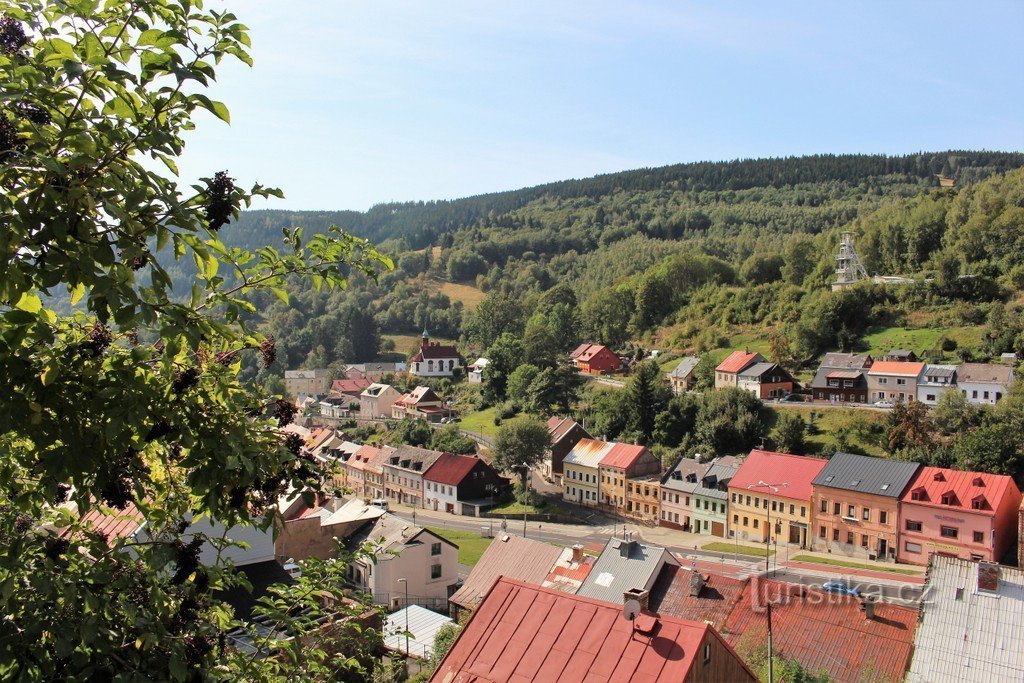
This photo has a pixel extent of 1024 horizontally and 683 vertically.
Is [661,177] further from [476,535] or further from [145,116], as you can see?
[145,116]

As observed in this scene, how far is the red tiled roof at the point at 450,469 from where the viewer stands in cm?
4830

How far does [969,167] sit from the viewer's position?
5054 inches

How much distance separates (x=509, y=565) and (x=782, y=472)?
59.6ft

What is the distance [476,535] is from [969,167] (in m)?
122

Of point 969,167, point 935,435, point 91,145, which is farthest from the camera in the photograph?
point 969,167

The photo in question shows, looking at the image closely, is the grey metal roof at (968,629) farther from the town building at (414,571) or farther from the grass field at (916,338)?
the grass field at (916,338)

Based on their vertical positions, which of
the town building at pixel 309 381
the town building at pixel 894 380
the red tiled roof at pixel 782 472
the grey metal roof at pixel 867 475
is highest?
the town building at pixel 894 380

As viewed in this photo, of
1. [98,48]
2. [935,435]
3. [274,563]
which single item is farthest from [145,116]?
[935,435]

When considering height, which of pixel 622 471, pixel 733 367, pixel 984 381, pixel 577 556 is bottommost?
pixel 622 471

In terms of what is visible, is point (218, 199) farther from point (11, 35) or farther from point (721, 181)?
point (721, 181)

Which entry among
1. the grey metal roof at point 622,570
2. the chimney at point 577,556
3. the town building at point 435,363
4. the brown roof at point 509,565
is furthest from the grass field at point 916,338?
the town building at point 435,363

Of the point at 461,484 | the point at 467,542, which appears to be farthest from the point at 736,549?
the point at 461,484

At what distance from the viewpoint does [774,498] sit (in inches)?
1499

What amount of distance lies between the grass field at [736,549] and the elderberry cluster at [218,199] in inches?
1407
